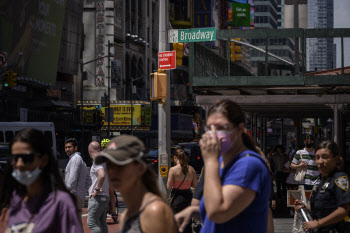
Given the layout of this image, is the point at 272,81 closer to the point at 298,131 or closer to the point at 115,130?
the point at 298,131

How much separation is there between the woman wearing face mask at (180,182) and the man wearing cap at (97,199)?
1.32 meters

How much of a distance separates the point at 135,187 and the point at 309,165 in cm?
1020

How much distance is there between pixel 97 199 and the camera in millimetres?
Result: 10859

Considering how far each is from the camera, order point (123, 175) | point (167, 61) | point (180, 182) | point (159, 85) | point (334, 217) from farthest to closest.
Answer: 1. point (167, 61)
2. point (159, 85)
3. point (180, 182)
4. point (334, 217)
5. point (123, 175)

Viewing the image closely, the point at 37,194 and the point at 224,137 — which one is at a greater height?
the point at 224,137

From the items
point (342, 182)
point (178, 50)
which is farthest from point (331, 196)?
point (178, 50)

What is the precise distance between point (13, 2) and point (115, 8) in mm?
25062

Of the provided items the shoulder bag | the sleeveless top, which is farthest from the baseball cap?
the shoulder bag

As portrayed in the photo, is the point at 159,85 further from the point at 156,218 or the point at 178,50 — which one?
the point at 156,218

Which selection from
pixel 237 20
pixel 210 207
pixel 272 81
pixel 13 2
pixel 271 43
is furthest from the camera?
pixel 271 43

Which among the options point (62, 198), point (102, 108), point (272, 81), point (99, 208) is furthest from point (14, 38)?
point (62, 198)

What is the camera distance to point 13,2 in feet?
158

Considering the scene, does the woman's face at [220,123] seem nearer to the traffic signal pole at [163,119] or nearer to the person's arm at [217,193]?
the person's arm at [217,193]

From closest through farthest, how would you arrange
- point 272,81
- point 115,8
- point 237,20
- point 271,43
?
point 272,81, point 115,8, point 237,20, point 271,43
